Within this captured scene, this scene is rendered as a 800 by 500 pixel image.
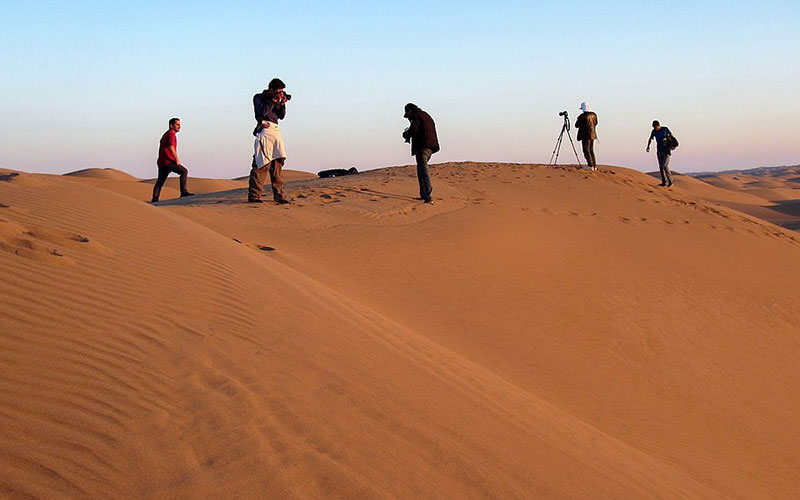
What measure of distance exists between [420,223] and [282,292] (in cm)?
572

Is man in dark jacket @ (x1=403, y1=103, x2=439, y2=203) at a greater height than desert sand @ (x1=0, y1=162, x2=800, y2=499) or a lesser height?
greater

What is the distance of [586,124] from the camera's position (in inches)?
639

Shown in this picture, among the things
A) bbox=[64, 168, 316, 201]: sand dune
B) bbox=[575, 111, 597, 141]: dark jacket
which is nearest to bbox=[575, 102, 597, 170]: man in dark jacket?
bbox=[575, 111, 597, 141]: dark jacket

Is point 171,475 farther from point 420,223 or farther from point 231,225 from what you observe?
point 420,223

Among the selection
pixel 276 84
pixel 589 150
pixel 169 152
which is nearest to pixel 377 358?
pixel 276 84

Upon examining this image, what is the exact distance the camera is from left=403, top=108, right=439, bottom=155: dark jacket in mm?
11141

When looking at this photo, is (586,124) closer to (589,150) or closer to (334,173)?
(589,150)

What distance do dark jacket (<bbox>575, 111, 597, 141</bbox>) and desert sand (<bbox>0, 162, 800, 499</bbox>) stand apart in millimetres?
5763

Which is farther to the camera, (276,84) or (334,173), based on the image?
(334,173)

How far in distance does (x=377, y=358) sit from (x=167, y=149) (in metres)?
9.86

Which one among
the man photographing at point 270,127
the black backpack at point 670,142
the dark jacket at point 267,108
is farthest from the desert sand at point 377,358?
the black backpack at point 670,142

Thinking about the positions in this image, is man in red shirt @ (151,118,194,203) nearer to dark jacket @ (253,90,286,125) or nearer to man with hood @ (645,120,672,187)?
dark jacket @ (253,90,286,125)

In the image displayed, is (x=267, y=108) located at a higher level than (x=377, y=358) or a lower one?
higher

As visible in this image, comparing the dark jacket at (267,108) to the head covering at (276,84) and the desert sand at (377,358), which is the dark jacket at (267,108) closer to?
the head covering at (276,84)
